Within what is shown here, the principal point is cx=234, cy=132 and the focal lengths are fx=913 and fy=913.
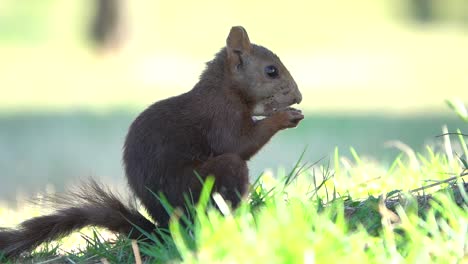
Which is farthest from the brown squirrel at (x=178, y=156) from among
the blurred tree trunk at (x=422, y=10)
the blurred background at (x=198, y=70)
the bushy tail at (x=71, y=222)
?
the blurred tree trunk at (x=422, y=10)

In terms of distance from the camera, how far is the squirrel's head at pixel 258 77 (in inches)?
169

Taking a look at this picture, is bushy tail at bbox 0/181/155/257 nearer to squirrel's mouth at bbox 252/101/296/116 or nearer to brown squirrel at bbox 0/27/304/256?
brown squirrel at bbox 0/27/304/256

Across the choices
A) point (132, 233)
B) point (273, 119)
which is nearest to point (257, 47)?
point (273, 119)

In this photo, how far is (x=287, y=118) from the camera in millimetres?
3990

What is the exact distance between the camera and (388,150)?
1059 cm

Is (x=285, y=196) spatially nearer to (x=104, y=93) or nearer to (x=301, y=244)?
(x=301, y=244)

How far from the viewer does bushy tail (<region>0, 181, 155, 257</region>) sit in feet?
12.5

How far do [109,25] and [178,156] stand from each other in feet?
45.1

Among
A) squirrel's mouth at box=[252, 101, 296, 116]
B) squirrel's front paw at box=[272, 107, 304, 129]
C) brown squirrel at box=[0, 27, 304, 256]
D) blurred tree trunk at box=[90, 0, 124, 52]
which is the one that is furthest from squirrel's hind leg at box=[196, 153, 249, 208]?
blurred tree trunk at box=[90, 0, 124, 52]

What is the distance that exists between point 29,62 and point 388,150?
842 centimetres

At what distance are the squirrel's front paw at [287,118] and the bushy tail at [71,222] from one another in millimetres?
720

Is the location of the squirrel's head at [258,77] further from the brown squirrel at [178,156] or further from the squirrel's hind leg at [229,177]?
the squirrel's hind leg at [229,177]

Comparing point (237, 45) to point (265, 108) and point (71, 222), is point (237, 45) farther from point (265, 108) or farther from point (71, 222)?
point (71, 222)

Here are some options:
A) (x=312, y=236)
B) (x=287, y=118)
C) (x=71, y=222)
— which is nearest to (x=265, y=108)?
(x=287, y=118)
